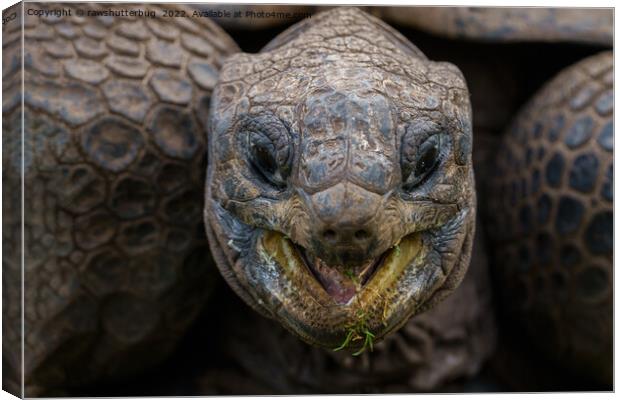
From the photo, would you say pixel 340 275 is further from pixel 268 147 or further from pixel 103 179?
pixel 103 179

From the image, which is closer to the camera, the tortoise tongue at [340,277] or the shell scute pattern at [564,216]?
the tortoise tongue at [340,277]

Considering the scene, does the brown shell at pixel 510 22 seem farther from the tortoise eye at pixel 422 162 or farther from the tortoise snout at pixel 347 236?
the tortoise snout at pixel 347 236

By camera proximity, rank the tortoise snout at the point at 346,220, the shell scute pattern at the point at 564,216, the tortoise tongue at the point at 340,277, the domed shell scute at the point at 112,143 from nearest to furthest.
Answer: the tortoise snout at the point at 346,220 → the tortoise tongue at the point at 340,277 → the domed shell scute at the point at 112,143 → the shell scute pattern at the point at 564,216

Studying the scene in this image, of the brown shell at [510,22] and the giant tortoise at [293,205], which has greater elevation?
the brown shell at [510,22]

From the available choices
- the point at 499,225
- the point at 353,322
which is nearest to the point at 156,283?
the point at 353,322

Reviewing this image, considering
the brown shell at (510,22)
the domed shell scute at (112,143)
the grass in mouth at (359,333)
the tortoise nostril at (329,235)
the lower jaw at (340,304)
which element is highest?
the brown shell at (510,22)

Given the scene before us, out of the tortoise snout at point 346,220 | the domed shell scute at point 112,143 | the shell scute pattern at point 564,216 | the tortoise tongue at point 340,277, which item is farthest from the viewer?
the shell scute pattern at point 564,216

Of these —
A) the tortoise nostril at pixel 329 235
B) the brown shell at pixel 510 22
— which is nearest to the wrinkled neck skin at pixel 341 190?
the tortoise nostril at pixel 329 235

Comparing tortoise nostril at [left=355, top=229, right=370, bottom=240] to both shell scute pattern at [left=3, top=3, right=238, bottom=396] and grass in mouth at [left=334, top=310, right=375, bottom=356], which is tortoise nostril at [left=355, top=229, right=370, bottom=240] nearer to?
grass in mouth at [left=334, top=310, right=375, bottom=356]

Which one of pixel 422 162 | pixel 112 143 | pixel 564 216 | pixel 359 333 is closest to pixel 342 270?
pixel 359 333
